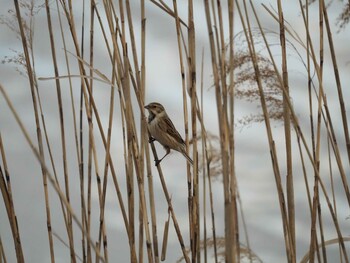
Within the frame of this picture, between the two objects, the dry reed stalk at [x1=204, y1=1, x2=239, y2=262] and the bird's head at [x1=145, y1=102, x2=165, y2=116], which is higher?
the bird's head at [x1=145, y1=102, x2=165, y2=116]

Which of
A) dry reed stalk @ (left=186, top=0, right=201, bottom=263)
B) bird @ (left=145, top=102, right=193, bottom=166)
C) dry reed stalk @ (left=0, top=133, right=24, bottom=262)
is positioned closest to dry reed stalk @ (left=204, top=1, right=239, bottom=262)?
dry reed stalk @ (left=186, top=0, right=201, bottom=263)

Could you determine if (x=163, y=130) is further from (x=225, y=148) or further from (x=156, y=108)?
(x=225, y=148)

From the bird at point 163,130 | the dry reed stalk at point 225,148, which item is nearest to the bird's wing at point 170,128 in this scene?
the bird at point 163,130

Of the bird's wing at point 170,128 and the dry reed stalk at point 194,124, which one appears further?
the bird's wing at point 170,128

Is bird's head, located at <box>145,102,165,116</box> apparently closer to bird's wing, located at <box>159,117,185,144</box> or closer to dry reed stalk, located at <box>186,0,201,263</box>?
bird's wing, located at <box>159,117,185,144</box>

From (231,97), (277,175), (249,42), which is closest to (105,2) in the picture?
(249,42)

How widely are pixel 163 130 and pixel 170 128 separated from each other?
0.04 metres

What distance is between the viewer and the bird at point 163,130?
2641 mm

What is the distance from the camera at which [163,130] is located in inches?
105

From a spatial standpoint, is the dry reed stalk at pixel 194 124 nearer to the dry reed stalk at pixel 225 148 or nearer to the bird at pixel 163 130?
the dry reed stalk at pixel 225 148

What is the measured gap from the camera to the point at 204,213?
1.68m

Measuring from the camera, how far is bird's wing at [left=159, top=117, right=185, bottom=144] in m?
2.65

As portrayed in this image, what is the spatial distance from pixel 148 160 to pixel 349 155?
0.63 meters

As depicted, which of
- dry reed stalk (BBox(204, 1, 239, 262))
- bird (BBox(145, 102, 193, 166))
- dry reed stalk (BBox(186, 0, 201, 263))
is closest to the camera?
dry reed stalk (BBox(204, 1, 239, 262))
